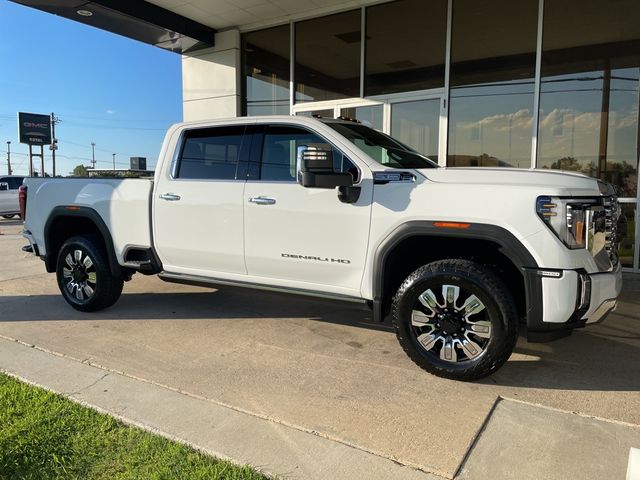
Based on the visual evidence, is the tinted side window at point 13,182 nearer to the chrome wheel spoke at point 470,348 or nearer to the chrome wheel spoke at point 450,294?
the chrome wheel spoke at point 450,294

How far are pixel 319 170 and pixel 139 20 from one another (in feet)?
23.0

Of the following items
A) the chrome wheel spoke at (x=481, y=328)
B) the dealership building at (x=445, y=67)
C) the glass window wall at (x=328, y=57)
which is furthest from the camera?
the glass window wall at (x=328, y=57)

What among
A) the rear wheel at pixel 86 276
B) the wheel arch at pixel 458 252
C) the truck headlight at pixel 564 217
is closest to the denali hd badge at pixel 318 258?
the wheel arch at pixel 458 252

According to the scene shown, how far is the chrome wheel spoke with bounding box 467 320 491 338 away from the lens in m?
3.52

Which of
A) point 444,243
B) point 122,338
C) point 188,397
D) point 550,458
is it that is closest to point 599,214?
point 444,243

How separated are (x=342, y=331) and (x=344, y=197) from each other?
1.60m

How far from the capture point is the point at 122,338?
476 centimetres

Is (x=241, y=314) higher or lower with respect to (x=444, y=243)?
lower

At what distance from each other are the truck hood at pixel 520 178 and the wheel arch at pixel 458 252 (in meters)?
0.34

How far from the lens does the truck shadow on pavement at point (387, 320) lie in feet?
12.6

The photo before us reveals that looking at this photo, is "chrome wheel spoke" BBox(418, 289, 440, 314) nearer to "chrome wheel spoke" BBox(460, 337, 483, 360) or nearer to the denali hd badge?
"chrome wheel spoke" BBox(460, 337, 483, 360)

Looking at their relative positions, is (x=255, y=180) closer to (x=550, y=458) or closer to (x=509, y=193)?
(x=509, y=193)

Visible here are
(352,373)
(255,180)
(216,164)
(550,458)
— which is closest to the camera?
(550,458)

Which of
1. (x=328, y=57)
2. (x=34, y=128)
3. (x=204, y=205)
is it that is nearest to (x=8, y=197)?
(x=328, y=57)
